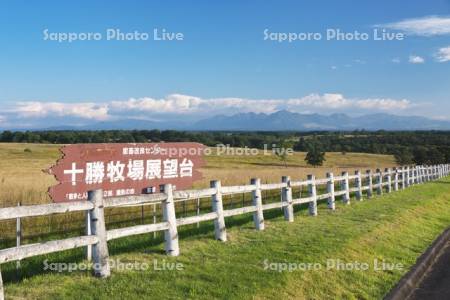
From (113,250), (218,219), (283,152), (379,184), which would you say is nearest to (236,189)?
(218,219)

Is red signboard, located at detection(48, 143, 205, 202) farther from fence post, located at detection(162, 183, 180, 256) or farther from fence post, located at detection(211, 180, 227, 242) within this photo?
fence post, located at detection(162, 183, 180, 256)

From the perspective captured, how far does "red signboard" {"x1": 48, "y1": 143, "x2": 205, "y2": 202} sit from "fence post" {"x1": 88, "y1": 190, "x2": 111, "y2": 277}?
2191 millimetres

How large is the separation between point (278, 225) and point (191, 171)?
2.49m

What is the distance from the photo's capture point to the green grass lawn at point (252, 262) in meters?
7.46

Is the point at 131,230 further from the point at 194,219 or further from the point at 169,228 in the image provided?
the point at 194,219

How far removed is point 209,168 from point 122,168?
5338cm

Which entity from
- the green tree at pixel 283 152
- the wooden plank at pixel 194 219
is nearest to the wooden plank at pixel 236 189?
the wooden plank at pixel 194 219

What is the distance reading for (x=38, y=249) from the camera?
6.90 metres

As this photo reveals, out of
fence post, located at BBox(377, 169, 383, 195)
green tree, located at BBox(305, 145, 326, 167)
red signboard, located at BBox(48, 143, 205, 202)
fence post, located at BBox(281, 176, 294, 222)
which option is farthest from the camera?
green tree, located at BBox(305, 145, 326, 167)

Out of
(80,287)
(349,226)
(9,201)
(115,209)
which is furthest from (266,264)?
(9,201)

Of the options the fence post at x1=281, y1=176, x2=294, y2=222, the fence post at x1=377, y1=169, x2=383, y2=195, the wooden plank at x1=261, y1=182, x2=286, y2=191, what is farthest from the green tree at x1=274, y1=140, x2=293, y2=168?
the wooden plank at x1=261, y1=182, x2=286, y2=191

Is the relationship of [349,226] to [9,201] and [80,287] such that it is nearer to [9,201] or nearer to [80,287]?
[80,287]

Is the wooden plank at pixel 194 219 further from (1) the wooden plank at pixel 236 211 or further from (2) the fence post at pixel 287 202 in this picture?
(2) the fence post at pixel 287 202

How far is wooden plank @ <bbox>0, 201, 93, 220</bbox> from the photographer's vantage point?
6.55 metres
